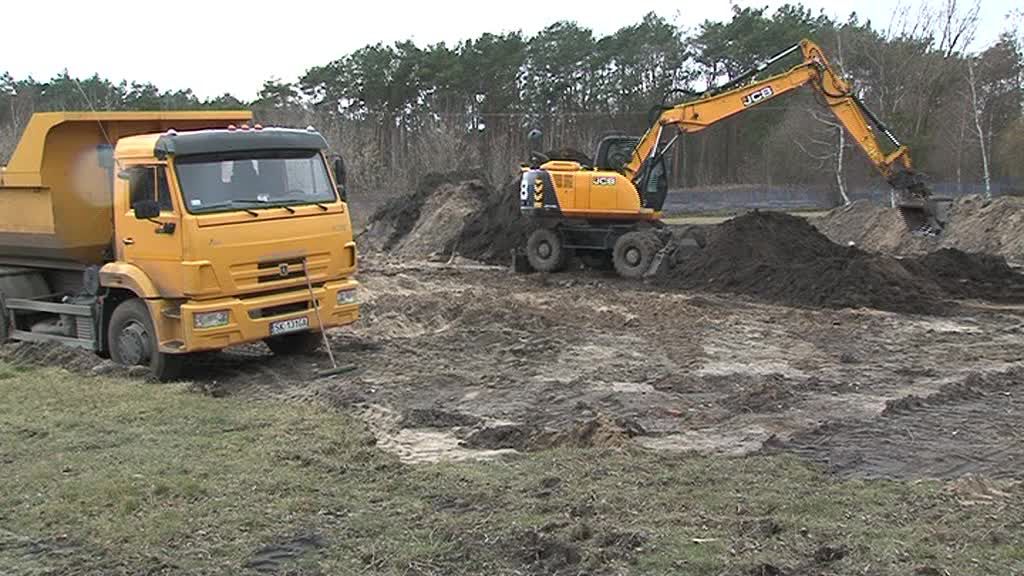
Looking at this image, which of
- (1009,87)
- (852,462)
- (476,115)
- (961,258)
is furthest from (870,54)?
(852,462)

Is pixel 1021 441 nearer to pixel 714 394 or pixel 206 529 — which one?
pixel 714 394

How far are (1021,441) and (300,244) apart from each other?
6.85 m

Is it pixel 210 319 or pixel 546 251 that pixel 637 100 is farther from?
pixel 210 319

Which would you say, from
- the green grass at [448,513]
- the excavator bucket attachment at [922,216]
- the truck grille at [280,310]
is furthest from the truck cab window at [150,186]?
the excavator bucket attachment at [922,216]

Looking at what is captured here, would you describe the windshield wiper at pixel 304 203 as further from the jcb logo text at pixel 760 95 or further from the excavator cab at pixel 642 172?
the jcb logo text at pixel 760 95

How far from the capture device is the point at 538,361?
1205 cm

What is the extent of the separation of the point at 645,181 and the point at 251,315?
1066 centimetres

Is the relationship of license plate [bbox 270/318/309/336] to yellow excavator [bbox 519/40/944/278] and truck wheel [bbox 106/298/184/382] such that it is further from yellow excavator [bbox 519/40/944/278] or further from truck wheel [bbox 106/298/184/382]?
yellow excavator [bbox 519/40/944/278]

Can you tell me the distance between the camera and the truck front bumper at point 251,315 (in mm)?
10750

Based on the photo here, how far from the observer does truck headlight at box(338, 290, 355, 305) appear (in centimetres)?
1180

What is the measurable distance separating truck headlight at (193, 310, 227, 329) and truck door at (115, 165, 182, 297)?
332mm

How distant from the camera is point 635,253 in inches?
776

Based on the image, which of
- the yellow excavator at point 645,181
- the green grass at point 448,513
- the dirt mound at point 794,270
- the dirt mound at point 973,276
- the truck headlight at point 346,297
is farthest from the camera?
the yellow excavator at point 645,181

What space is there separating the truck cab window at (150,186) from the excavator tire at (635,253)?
1036 centimetres
